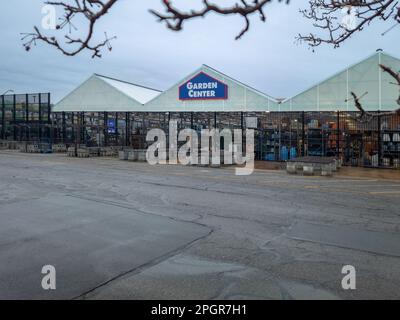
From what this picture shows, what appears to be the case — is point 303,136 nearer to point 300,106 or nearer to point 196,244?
point 300,106

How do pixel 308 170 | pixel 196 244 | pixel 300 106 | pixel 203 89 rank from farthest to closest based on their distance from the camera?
pixel 203 89, pixel 300 106, pixel 308 170, pixel 196 244

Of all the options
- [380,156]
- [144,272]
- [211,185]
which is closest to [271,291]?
[144,272]

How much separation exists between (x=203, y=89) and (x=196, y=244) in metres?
23.7

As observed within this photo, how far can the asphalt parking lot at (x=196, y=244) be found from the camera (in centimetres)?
507

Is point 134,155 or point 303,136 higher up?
point 303,136

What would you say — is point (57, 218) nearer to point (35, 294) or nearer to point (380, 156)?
point (35, 294)

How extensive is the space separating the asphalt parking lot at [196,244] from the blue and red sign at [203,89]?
55.0 feet

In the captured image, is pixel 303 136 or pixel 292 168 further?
pixel 303 136

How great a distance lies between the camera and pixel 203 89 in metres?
29.5

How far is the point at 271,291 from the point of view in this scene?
4953mm

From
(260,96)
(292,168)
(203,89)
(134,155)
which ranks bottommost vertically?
(292,168)

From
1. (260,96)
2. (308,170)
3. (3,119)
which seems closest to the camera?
(308,170)

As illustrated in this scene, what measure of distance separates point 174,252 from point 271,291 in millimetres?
2252

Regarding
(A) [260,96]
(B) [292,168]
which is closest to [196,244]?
(B) [292,168]
